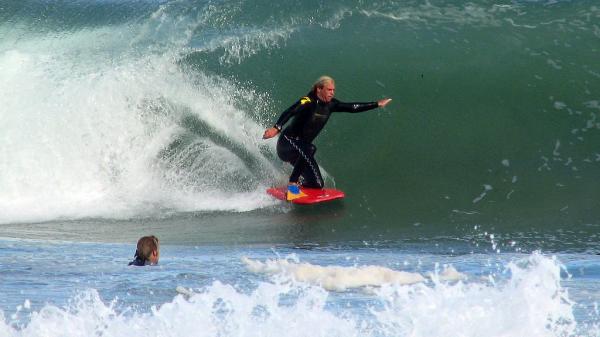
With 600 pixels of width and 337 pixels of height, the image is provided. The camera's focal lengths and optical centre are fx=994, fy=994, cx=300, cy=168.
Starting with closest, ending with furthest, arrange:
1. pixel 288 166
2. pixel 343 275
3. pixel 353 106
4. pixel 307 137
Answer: pixel 343 275
pixel 353 106
pixel 307 137
pixel 288 166

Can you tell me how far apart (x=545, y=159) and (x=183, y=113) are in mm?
4723

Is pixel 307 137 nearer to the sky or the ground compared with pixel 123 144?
nearer to the ground

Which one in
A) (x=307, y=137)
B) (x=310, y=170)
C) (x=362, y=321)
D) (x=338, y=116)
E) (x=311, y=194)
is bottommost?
(x=362, y=321)

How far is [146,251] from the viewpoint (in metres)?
7.21

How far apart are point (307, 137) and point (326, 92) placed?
0.67 metres

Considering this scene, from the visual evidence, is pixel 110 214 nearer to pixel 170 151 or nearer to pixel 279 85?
pixel 170 151

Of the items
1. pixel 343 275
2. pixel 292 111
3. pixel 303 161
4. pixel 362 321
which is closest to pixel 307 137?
pixel 303 161

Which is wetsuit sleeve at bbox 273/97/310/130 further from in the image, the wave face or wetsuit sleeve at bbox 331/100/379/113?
the wave face

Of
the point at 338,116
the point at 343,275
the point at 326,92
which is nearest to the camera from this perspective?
the point at 343,275

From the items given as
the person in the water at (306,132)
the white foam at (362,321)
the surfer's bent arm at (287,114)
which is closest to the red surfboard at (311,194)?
the person in the water at (306,132)

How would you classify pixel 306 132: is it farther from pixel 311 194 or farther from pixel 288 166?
pixel 288 166

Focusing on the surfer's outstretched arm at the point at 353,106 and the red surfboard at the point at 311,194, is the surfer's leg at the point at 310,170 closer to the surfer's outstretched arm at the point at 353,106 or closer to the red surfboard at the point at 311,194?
the red surfboard at the point at 311,194

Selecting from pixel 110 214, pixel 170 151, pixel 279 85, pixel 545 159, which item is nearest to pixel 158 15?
pixel 279 85

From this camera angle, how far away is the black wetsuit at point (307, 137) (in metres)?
11.0
